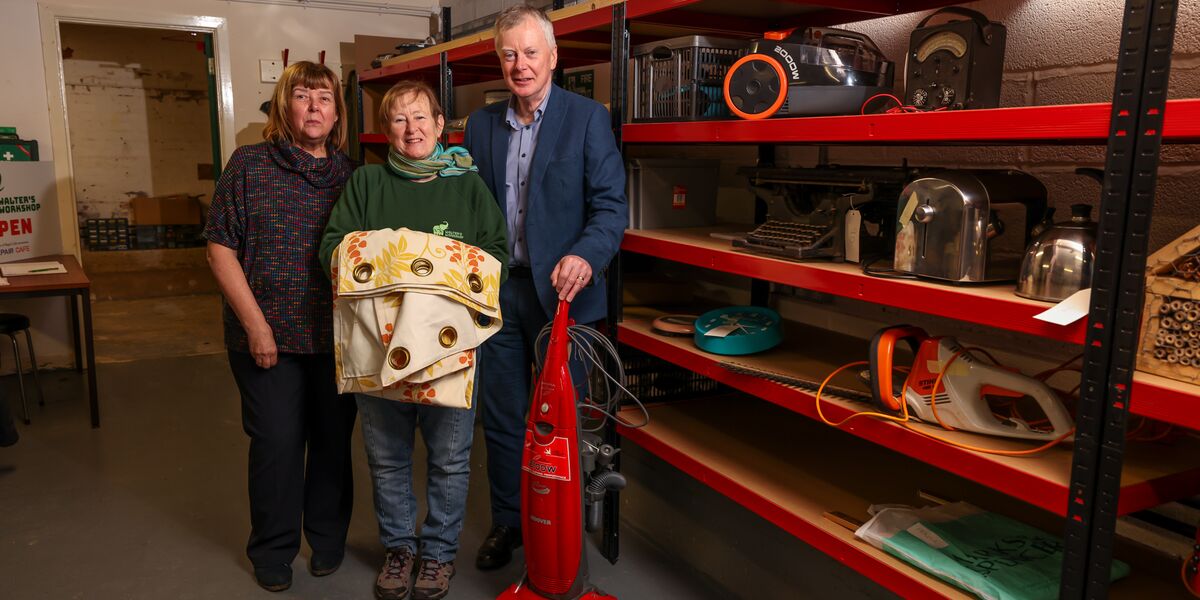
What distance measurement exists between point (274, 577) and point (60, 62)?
13.2 ft

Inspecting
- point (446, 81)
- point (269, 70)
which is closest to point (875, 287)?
point (446, 81)

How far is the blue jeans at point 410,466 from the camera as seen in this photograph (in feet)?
8.16

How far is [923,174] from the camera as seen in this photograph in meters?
1.81

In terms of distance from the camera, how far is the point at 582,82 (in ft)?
13.1

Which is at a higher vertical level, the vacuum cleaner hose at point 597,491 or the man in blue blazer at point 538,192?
the man in blue blazer at point 538,192

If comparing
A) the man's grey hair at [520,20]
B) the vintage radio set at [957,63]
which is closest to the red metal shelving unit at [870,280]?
the vintage radio set at [957,63]

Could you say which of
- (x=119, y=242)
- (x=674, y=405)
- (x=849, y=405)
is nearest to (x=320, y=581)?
(x=674, y=405)

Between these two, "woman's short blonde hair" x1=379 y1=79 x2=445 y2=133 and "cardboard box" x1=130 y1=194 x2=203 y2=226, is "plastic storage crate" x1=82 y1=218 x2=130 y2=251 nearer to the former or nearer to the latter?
"cardboard box" x1=130 y1=194 x2=203 y2=226

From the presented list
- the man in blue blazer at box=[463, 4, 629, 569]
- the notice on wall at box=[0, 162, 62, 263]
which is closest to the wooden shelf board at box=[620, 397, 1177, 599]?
the man in blue blazer at box=[463, 4, 629, 569]

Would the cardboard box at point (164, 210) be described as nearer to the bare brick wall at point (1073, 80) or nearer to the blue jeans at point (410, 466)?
the blue jeans at point (410, 466)

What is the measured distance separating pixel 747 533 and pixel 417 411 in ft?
3.78

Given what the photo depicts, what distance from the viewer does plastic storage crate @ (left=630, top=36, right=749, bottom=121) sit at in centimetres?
237

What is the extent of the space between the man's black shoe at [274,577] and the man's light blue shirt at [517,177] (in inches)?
49.2

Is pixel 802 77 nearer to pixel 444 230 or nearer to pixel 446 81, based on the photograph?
pixel 444 230
